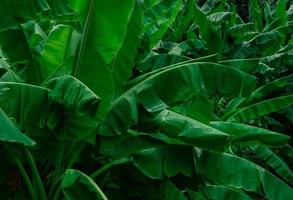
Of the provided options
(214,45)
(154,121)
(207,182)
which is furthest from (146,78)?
(214,45)

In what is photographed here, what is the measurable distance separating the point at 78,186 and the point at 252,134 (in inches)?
50.0

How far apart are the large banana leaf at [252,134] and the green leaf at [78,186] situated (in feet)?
3.52

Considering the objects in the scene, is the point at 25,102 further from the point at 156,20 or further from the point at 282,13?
the point at 282,13

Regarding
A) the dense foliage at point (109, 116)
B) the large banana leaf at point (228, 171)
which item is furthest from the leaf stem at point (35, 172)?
the large banana leaf at point (228, 171)

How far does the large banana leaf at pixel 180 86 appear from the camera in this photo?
126 inches

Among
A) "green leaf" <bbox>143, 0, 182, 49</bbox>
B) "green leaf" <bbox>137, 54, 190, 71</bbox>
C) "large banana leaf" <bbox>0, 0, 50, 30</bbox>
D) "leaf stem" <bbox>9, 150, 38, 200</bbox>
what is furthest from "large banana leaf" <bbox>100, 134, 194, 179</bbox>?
"green leaf" <bbox>143, 0, 182, 49</bbox>

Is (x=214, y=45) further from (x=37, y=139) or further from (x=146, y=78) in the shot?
(x=37, y=139)

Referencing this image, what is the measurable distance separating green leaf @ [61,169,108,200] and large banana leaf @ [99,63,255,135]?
0.40m

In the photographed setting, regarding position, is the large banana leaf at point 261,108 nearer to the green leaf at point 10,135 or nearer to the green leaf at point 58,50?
the green leaf at point 58,50

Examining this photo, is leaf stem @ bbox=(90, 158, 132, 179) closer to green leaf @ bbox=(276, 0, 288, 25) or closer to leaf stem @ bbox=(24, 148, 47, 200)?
leaf stem @ bbox=(24, 148, 47, 200)

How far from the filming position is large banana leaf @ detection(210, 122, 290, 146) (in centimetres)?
338

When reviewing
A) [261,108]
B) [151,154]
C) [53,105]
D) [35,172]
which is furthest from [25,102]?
[261,108]

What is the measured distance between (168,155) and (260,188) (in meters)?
0.75

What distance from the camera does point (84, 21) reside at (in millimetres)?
2930
